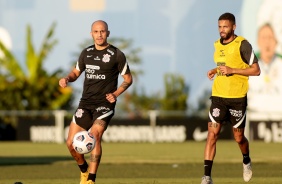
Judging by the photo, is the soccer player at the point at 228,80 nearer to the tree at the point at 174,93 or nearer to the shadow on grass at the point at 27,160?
the shadow on grass at the point at 27,160

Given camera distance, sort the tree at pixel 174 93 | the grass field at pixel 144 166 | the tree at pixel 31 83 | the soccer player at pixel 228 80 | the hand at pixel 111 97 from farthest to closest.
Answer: the tree at pixel 174 93
the tree at pixel 31 83
the grass field at pixel 144 166
the soccer player at pixel 228 80
the hand at pixel 111 97

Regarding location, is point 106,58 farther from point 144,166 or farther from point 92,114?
point 144,166

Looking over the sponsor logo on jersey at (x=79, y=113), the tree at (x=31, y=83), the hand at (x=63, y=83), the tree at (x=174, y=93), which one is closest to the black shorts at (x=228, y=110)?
the sponsor logo on jersey at (x=79, y=113)

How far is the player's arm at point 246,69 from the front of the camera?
1432 cm

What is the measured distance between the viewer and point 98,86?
46.9ft

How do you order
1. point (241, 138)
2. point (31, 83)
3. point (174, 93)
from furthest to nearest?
point (174, 93) → point (31, 83) → point (241, 138)

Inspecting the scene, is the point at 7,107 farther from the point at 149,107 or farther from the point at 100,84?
the point at 100,84

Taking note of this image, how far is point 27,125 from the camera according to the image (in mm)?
37875

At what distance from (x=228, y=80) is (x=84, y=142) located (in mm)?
2331

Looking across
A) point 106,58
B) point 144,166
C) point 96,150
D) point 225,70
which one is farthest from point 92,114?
point 144,166

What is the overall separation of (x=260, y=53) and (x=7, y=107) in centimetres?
1136

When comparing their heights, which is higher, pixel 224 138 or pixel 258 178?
pixel 258 178

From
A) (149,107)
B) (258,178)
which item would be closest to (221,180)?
(258,178)

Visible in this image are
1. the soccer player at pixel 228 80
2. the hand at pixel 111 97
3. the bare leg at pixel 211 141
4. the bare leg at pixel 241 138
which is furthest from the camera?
the bare leg at pixel 241 138
